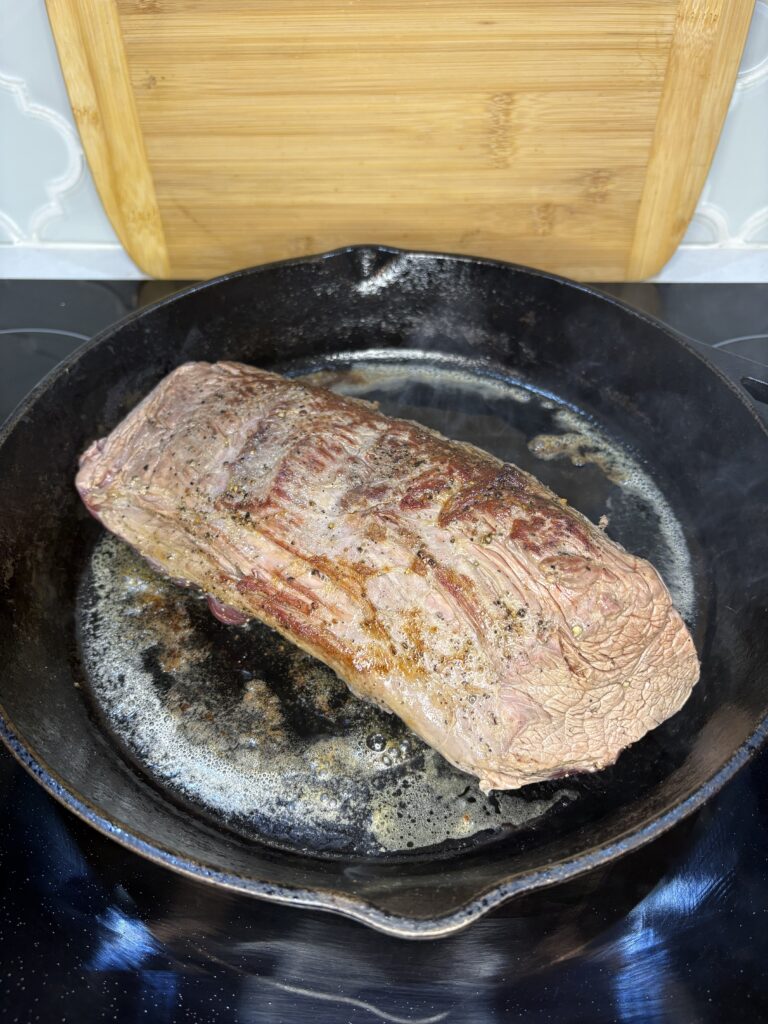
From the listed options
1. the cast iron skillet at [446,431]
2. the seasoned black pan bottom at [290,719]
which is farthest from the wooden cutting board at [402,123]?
the seasoned black pan bottom at [290,719]

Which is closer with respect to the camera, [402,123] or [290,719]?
[290,719]

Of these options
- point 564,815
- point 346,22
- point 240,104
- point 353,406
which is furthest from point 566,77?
point 564,815

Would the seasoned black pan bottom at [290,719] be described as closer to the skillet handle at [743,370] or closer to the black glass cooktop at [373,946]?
the black glass cooktop at [373,946]

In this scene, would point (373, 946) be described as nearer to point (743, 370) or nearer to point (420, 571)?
point (420, 571)

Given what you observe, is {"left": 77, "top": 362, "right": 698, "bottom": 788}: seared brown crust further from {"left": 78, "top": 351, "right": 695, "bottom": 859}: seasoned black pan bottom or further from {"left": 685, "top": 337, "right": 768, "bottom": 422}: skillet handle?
{"left": 685, "top": 337, "right": 768, "bottom": 422}: skillet handle

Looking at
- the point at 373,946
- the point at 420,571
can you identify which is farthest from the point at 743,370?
the point at 373,946

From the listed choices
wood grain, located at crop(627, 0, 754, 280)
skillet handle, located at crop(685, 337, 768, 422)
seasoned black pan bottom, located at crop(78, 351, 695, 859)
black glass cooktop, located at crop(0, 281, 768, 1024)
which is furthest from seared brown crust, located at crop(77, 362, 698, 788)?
wood grain, located at crop(627, 0, 754, 280)
